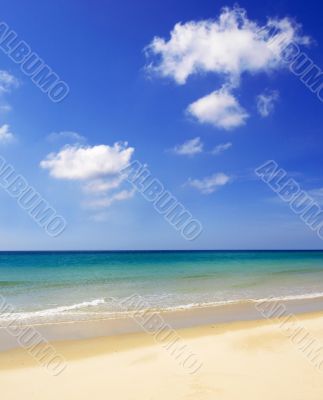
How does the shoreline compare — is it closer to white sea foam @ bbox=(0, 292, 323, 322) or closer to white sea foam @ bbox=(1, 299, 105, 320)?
white sea foam @ bbox=(0, 292, 323, 322)

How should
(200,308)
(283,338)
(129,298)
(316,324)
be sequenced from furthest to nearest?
(129,298), (200,308), (316,324), (283,338)

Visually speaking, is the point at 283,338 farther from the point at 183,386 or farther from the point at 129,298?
the point at 129,298

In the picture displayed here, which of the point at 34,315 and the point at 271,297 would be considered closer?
the point at 34,315

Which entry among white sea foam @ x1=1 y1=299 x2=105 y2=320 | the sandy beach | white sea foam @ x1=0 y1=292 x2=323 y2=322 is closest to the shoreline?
white sea foam @ x1=0 y1=292 x2=323 y2=322

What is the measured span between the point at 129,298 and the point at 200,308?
3644mm

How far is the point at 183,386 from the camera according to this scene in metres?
5.70

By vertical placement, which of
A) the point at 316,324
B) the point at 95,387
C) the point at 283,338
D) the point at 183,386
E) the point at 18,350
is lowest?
the point at 18,350

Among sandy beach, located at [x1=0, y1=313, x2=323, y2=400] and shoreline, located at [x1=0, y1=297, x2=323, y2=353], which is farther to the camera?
shoreline, located at [x1=0, y1=297, x2=323, y2=353]

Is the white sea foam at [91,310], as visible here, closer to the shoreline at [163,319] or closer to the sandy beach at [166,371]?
the shoreline at [163,319]

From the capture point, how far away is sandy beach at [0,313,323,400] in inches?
215

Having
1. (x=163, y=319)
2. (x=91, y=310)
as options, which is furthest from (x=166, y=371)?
(x=91, y=310)

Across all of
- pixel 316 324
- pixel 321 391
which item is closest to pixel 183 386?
pixel 321 391

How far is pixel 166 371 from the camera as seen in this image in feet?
21.0

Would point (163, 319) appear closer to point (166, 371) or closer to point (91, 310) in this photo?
point (91, 310)
